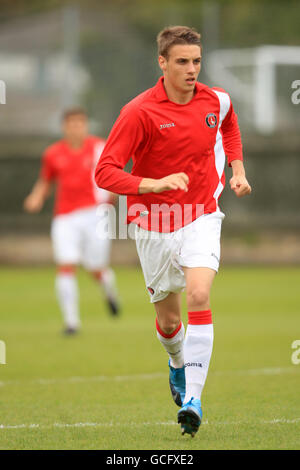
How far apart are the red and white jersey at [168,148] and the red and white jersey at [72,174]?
6.32 metres

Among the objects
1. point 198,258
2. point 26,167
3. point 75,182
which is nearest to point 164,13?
point 26,167

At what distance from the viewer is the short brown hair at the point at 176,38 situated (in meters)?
6.34

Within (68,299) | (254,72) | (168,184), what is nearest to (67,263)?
(68,299)

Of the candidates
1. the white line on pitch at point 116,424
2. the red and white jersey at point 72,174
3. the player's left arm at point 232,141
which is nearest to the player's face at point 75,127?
the red and white jersey at point 72,174

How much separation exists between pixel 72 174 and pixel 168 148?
6.66 meters

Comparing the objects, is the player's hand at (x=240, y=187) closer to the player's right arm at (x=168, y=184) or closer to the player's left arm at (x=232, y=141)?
the player's left arm at (x=232, y=141)

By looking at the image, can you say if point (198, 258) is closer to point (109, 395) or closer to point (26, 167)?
point (109, 395)

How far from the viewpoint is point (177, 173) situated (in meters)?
6.23

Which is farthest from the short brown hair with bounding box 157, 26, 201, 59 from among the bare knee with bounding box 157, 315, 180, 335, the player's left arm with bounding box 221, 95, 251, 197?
the bare knee with bounding box 157, 315, 180, 335

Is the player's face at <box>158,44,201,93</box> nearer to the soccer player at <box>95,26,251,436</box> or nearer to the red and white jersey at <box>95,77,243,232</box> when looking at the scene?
the soccer player at <box>95,26,251,436</box>

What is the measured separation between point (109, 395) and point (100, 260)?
544 centimetres

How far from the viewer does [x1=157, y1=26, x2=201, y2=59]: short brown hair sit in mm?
6340

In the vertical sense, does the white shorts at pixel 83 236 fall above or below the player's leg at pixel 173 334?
below

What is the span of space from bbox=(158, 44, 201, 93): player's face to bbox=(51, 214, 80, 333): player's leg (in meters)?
6.00
